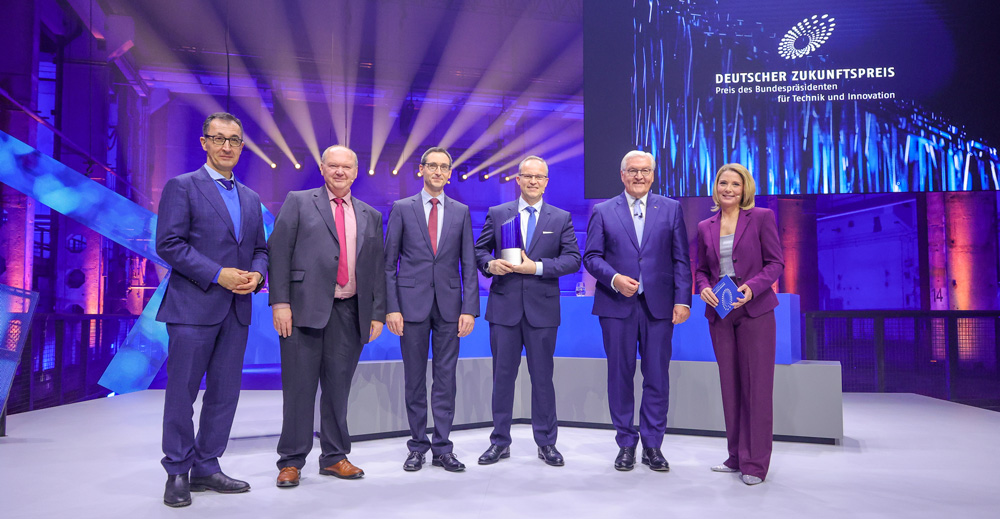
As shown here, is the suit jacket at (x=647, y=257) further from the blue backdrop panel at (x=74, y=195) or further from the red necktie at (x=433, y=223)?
the blue backdrop panel at (x=74, y=195)

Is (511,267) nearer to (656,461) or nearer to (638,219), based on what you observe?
(638,219)

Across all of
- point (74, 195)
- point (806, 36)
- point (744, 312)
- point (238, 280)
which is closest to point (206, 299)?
point (238, 280)

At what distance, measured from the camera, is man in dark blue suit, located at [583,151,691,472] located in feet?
10.0

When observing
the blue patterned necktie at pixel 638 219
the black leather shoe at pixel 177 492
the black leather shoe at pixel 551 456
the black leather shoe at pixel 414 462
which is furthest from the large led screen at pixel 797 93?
the black leather shoe at pixel 177 492

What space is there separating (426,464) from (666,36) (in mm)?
3946

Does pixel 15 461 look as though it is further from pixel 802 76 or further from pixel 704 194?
pixel 802 76

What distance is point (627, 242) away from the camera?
3.16 m

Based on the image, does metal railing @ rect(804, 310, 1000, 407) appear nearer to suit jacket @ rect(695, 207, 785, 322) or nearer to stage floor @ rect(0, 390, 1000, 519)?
stage floor @ rect(0, 390, 1000, 519)

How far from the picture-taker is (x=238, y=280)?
2.50 m

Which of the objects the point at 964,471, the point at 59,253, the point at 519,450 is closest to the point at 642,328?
the point at 519,450

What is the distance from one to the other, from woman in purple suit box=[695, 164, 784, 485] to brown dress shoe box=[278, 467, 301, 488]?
6.53 ft

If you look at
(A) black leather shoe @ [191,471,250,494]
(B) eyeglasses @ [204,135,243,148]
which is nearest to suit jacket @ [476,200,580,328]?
(B) eyeglasses @ [204,135,243,148]

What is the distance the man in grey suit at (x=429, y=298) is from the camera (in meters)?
3.02

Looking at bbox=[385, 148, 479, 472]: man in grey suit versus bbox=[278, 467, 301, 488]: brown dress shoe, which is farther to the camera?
bbox=[385, 148, 479, 472]: man in grey suit
